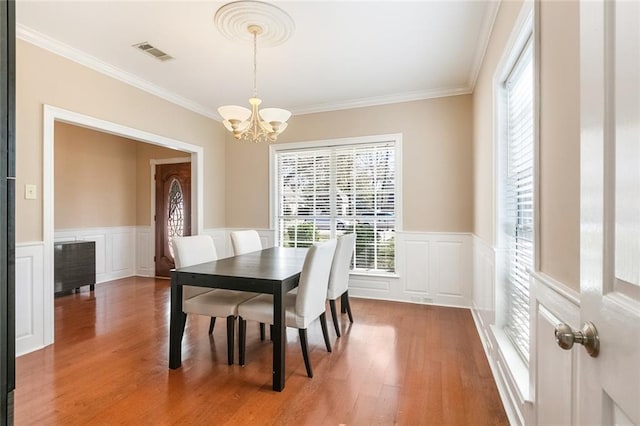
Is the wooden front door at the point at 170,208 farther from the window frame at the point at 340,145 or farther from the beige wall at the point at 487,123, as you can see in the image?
the beige wall at the point at 487,123

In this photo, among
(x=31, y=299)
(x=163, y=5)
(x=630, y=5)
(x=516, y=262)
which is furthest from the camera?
(x=31, y=299)

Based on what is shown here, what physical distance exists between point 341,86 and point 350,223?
182cm

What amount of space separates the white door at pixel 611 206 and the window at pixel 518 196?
120cm

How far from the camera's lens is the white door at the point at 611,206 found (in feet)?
1.80

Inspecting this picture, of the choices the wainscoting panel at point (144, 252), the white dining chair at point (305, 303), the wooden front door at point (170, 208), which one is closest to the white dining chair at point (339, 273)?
the white dining chair at point (305, 303)

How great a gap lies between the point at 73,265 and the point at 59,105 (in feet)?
8.49

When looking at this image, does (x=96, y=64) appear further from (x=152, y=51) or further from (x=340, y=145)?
(x=340, y=145)

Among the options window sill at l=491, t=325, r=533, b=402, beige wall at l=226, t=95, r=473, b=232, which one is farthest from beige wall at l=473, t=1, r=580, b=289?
beige wall at l=226, t=95, r=473, b=232

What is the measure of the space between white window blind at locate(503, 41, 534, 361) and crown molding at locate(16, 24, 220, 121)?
3.83 metres

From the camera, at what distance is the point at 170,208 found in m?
5.95

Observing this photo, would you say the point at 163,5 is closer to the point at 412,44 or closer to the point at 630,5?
the point at 412,44

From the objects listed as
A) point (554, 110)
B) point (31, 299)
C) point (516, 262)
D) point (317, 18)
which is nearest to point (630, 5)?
point (554, 110)

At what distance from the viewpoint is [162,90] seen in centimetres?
418

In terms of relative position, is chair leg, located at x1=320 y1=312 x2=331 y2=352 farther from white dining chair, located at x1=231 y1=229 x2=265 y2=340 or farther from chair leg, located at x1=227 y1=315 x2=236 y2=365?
white dining chair, located at x1=231 y1=229 x2=265 y2=340
